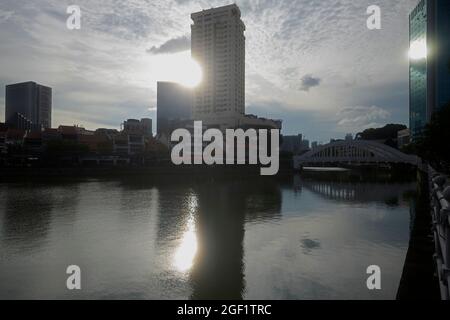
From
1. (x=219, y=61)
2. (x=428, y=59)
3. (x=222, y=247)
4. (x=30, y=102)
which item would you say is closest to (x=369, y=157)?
(x=428, y=59)

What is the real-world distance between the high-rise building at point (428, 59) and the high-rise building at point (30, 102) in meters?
157

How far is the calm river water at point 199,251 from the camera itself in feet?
34.8

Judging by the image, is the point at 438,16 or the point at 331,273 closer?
the point at 331,273

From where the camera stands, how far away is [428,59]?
92.2m

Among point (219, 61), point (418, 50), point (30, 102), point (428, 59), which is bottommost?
point (30, 102)

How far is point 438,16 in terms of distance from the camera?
85125mm

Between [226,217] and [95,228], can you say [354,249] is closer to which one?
[226,217]

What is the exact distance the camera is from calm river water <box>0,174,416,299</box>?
34.8 feet

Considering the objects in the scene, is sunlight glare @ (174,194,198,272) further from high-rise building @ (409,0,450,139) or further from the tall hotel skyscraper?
the tall hotel skyscraper

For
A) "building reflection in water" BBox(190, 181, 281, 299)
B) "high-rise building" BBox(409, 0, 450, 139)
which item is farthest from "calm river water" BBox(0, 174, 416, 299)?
"high-rise building" BBox(409, 0, 450, 139)

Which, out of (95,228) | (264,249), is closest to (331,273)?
(264,249)

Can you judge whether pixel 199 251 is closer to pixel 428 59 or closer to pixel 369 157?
pixel 369 157

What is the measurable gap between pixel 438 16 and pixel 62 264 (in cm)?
10539

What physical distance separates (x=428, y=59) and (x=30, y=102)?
535 feet
